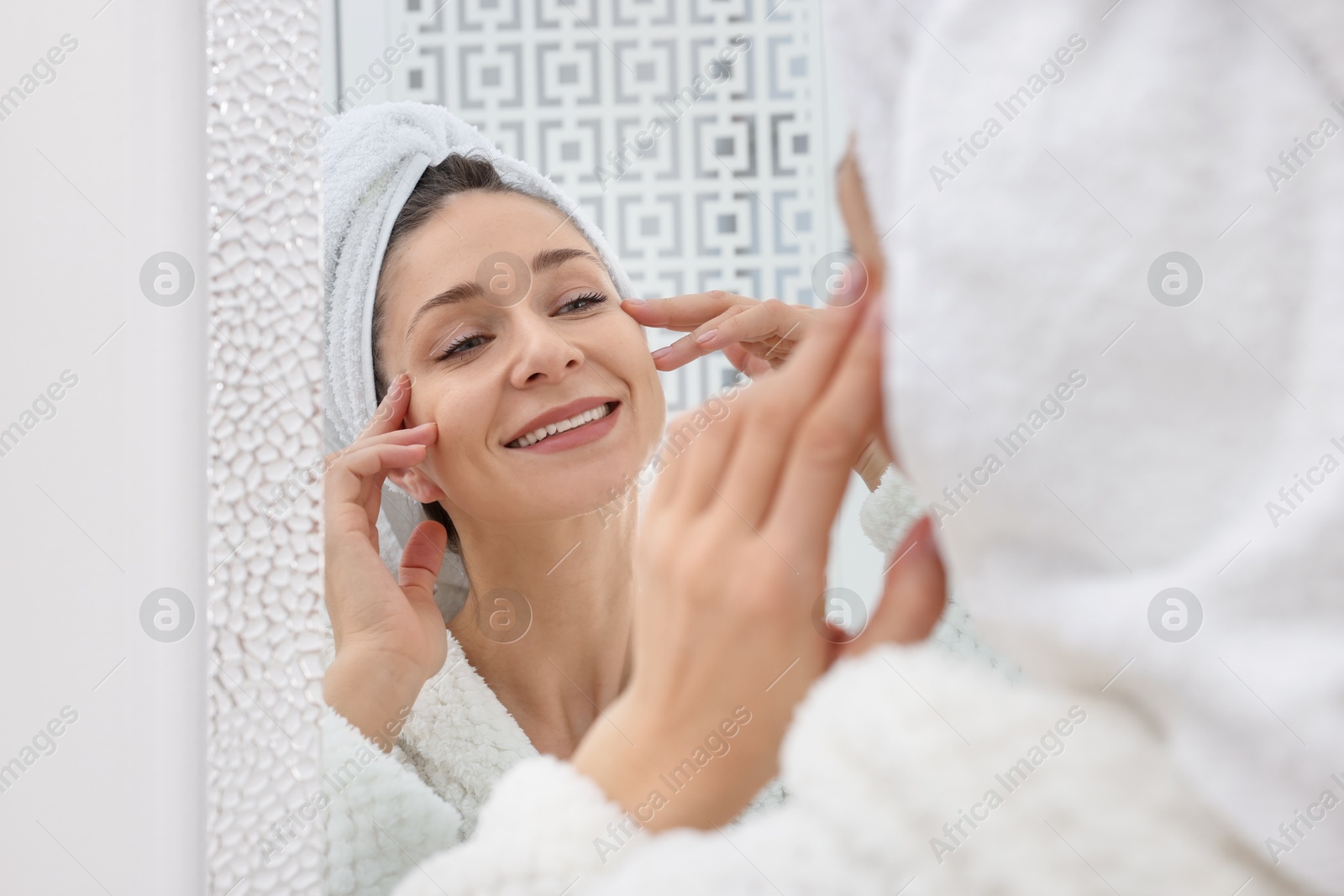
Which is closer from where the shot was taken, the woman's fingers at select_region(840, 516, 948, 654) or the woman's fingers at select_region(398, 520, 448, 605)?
the woman's fingers at select_region(840, 516, 948, 654)

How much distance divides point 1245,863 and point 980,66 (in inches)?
11.2

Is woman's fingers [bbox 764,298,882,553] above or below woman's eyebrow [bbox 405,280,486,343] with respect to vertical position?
above

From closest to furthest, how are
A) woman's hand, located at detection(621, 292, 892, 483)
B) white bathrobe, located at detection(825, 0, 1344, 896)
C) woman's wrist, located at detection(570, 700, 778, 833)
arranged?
1. white bathrobe, located at detection(825, 0, 1344, 896)
2. woman's wrist, located at detection(570, 700, 778, 833)
3. woman's hand, located at detection(621, 292, 892, 483)

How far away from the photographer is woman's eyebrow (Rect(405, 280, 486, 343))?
601 mm

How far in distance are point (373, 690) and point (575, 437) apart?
0.20 meters

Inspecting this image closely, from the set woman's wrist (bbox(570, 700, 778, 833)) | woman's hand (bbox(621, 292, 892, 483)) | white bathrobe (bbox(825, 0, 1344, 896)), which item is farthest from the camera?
woman's hand (bbox(621, 292, 892, 483))

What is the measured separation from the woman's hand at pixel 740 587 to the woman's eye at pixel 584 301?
16 cm

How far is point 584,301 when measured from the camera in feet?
1.96

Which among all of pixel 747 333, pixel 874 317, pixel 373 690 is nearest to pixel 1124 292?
pixel 874 317

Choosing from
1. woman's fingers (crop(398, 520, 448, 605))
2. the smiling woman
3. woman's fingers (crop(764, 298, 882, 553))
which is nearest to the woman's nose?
the smiling woman

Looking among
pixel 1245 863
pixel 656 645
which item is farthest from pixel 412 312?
pixel 1245 863

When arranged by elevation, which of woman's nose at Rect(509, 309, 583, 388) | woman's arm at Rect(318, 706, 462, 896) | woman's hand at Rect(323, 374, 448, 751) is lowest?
woman's arm at Rect(318, 706, 462, 896)

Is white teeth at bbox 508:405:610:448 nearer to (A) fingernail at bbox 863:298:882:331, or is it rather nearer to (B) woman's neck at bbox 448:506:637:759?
(B) woman's neck at bbox 448:506:637:759

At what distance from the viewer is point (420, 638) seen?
23.7 inches
